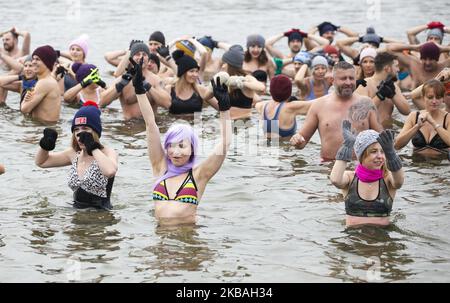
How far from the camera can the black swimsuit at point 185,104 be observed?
1631 centimetres

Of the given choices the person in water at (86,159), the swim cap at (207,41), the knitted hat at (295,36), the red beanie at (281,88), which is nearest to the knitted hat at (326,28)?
the knitted hat at (295,36)

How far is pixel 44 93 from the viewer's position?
15508mm

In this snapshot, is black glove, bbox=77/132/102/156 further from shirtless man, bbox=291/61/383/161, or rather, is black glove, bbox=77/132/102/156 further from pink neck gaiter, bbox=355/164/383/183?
shirtless man, bbox=291/61/383/161

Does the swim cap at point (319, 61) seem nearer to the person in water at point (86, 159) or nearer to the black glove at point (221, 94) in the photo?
the person in water at point (86, 159)

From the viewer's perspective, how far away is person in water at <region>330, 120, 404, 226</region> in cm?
935

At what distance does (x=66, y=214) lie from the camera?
10.6 metres

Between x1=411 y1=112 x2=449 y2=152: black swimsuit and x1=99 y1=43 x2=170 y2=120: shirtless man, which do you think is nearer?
x1=411 y1=112 x2=449 y2=152: black swimsuit

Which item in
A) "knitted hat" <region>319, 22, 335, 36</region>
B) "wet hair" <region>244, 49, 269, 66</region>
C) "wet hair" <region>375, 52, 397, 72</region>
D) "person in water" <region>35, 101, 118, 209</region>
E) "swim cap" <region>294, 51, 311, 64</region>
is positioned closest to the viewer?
"person in water" <region>35, 101, 118, 209</region>

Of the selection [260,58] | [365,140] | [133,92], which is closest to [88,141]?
[365,140]

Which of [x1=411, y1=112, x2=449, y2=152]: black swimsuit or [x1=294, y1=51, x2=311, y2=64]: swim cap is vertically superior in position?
[x1=294, y1=51, x2=311, y2=64]: swim cap

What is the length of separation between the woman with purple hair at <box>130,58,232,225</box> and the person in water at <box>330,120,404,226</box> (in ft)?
3.84

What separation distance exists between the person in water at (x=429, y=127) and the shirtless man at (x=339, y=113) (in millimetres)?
589

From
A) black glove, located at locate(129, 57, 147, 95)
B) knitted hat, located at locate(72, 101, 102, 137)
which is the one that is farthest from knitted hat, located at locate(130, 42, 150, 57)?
black glove, located at locate(129, 57, 147, 95)

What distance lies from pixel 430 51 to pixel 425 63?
0.34 meters
